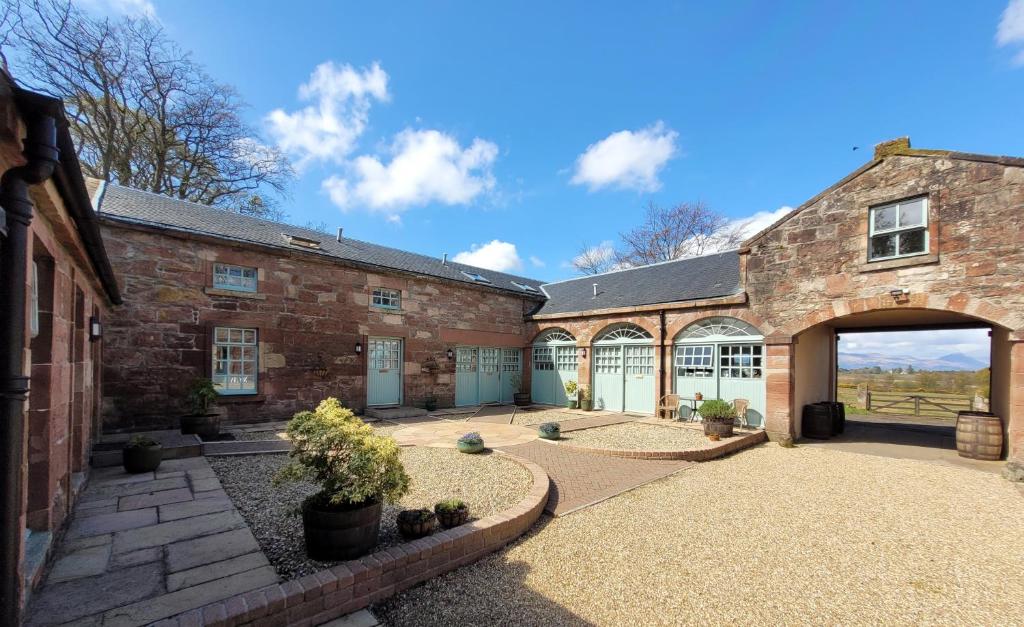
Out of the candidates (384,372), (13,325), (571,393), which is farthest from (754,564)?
(384,372)

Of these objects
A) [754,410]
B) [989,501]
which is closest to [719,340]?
[754,410]

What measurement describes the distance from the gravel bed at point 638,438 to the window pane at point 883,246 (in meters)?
5.27

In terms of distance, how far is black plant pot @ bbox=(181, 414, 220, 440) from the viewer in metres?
8.23

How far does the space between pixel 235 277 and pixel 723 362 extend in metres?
12.5

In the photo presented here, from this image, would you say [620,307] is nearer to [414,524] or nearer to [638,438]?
[638,438]

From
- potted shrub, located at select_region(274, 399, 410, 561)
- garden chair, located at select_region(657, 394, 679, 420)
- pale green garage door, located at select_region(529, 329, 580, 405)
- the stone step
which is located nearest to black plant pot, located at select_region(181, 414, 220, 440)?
the stone step

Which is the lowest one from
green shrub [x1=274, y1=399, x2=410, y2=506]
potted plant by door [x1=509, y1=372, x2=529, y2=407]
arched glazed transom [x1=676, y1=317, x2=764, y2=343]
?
potted plant by door [x1=509, y1=372, x2=529, y2=407]

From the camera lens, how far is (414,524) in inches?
156

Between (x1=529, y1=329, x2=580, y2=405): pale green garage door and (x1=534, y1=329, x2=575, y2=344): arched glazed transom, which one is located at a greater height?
(x1=534, y1=329, x2=575, y2=344): arched glazed transom

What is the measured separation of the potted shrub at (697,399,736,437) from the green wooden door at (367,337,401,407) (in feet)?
28.1

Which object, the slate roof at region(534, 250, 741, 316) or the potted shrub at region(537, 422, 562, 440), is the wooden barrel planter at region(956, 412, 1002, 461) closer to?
the slate roof at region(534, 250, 741, 316)

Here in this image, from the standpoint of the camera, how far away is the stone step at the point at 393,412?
11523 mm

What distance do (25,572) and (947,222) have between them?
43.1ft

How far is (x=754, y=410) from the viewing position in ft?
34.9
